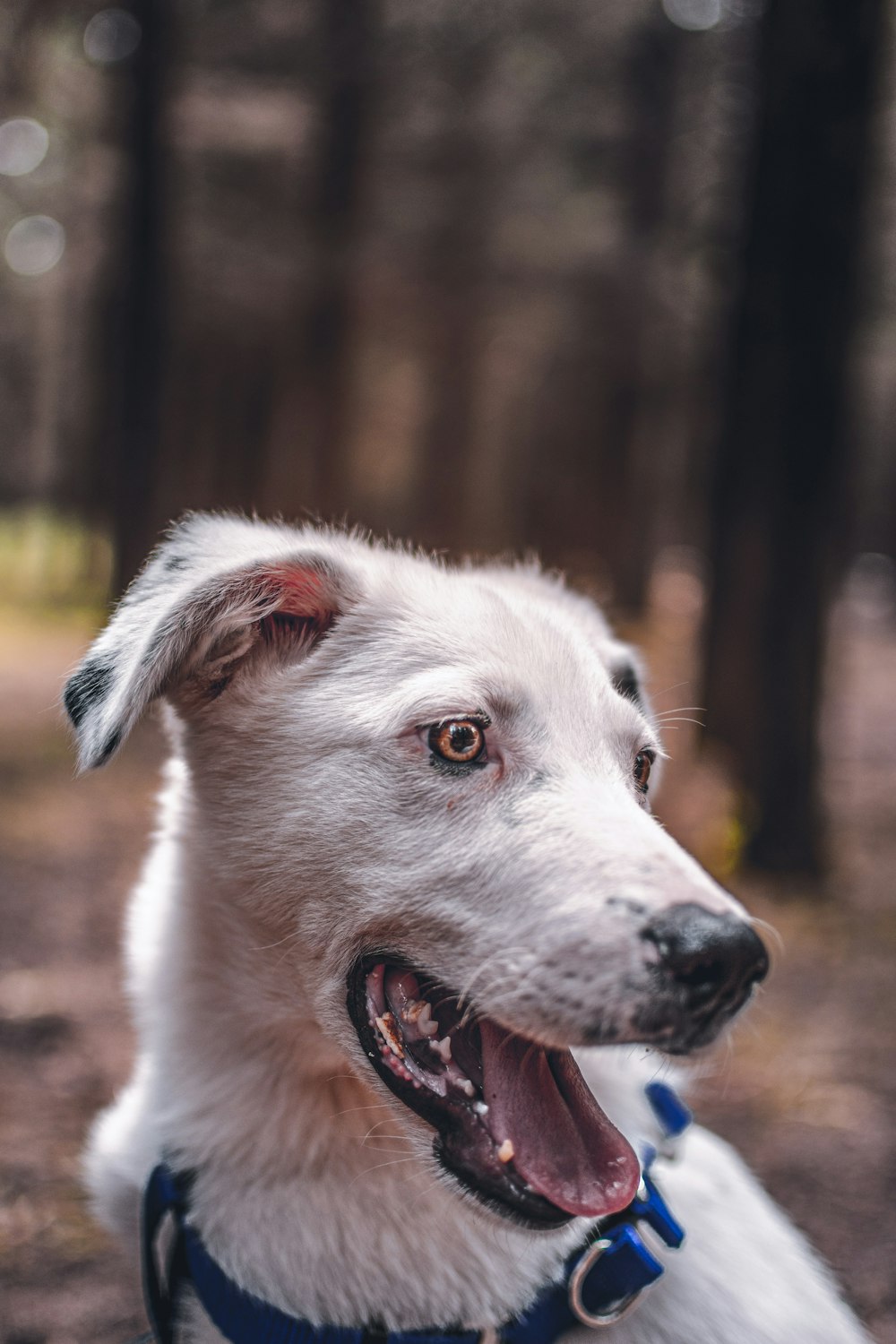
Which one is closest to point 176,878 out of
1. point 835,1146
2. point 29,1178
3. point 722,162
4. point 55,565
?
point 29,1178

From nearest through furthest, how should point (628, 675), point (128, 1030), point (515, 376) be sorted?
point (628, 675)
point (128, 1030)
point (515, 376)

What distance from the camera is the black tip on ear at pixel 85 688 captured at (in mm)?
2141

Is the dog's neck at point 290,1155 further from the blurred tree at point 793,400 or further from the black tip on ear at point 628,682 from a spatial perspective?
the blurred tree at point 793,400

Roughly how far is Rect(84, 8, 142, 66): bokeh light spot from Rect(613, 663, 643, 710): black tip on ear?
906 centimetres

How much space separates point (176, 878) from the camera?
241 centimetres

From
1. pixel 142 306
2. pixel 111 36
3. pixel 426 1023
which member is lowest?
pixel 426 1023

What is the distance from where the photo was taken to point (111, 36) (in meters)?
9.91

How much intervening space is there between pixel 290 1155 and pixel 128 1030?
280 centimetres

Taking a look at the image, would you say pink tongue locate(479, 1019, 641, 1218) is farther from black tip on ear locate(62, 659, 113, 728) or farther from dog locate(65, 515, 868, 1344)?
black tip on ear locate(62, 659, 113, 728)

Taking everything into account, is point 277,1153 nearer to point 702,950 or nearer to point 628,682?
point 702,950

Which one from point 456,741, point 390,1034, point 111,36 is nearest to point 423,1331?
point 390,1034

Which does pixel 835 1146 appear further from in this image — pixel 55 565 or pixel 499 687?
pixel 55 565

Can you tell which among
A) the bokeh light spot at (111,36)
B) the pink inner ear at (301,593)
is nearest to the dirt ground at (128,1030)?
the pink inner ear at (301,593)

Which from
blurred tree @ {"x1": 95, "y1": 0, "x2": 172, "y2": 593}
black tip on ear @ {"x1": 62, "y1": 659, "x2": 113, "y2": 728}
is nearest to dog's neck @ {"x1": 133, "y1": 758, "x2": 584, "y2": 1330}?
black tip on ear @ {"x1": 62, "y1": 659, "x2": 113, "y2": 728}
